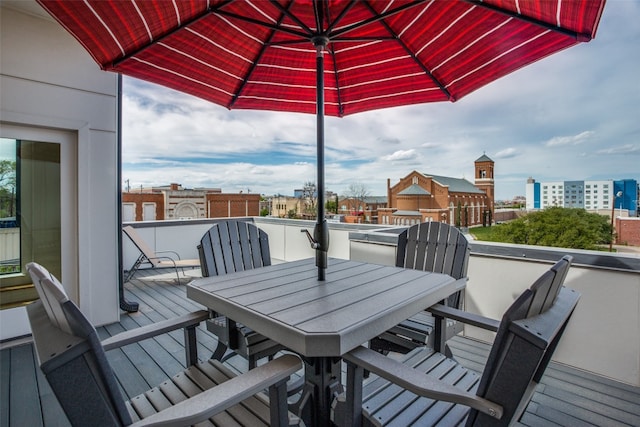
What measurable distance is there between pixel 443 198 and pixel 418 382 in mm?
11444

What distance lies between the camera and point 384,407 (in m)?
1.23

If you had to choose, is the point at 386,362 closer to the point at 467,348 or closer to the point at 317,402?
the point at 317,402

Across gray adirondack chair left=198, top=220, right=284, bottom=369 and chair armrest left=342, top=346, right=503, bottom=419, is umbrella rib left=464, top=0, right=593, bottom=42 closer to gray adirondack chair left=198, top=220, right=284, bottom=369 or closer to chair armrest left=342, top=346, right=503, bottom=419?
chair armrest left=342, top=346, right=503, bottom=419

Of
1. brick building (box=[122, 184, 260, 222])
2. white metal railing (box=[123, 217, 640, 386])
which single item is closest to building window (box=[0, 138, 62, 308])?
white metal railing (box=[123, 217, 640, 386])

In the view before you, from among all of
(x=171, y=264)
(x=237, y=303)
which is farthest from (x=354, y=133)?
(x=237, y=303)

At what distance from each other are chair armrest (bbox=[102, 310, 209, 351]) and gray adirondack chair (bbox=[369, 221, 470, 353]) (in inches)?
45.2

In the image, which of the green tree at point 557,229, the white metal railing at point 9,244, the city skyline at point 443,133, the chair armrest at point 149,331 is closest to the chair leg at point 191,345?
the chair armrest at point 149,331

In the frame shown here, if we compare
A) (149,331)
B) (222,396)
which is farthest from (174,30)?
(222,396)

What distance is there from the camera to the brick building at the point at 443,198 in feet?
27.2

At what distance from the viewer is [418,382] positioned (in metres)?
1.01

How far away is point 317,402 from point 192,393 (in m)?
0.54

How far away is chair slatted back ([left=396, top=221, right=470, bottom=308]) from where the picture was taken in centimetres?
233

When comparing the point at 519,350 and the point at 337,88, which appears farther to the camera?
the point at 337,88

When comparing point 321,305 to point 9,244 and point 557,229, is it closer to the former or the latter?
point 9,244
